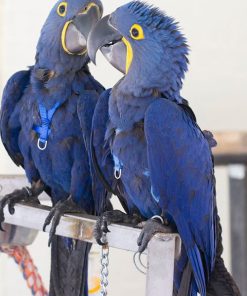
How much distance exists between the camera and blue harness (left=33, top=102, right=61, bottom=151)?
1325mm

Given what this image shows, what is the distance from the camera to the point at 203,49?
6.73ft

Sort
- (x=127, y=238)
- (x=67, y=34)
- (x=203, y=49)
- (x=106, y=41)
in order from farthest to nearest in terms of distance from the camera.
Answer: (x=203, y=49), (x=67, y=34), (x=106, y=41), (x=127, y=238)

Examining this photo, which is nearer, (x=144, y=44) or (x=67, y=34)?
(x=144, y=44)

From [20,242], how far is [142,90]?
46 centimetres

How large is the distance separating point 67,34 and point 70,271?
39 cm

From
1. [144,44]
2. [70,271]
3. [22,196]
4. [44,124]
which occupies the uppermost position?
[144,44]

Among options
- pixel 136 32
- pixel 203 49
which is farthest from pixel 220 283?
pixel 203 49

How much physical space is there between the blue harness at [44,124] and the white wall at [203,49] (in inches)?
27.6

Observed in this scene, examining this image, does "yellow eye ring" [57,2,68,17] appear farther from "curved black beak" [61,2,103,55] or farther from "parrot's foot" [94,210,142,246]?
"parrot's foot" [94,210,142,246]

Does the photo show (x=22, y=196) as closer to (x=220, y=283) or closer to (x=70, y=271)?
(x=70, y=271)

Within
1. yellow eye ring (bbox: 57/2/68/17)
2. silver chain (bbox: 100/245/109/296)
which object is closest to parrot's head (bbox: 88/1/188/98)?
yellow eye ring (bbox: 57/2/68/17)

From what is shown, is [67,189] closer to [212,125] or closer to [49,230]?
[49,230]

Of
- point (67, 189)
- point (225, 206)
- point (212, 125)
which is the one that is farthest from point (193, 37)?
point (67, 189)

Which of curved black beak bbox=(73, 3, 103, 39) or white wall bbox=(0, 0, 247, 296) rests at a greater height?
curved black beak bbox=(73, 3, 103, 39)
